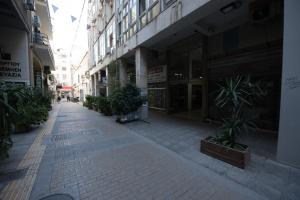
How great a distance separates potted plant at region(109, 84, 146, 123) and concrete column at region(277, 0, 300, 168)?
21.3 ft

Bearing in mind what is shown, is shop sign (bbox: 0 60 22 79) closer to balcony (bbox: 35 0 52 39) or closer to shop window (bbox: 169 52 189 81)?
balcony (bbox: 35 0 52 39)

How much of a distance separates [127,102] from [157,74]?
464 cm

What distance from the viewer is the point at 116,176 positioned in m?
3.23

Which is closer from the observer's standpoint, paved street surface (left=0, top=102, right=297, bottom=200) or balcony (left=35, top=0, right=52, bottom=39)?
paved street surface (left=0, top=102, right=297, bottom=200)

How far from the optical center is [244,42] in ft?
21.8

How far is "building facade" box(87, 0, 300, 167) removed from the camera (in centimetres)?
343

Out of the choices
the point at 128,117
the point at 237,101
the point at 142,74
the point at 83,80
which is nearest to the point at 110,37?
the point at 142,74

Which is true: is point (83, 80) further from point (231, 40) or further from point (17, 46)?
point (231, 40)

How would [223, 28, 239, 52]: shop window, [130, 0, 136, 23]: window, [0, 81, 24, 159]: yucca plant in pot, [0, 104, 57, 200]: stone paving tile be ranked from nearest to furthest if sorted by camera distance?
[0, 104, 57, 200]: stone paving tile → [0, 81, 24, 159]: yucca plant in pot → [223, 28, 239, 52]: shop window → [130, 0, 136, 23]: window

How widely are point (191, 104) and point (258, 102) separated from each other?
15.5 feet

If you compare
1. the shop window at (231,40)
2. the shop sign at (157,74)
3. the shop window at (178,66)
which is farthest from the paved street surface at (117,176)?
the shop sign at (157,74)

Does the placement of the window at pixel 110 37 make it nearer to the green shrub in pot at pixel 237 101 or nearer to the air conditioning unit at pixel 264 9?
the air conditioning unit at pixel 264 9

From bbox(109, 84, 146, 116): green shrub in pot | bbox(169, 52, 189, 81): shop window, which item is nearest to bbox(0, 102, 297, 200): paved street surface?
bbox(109, 84, 146, 116): green shrub in pot

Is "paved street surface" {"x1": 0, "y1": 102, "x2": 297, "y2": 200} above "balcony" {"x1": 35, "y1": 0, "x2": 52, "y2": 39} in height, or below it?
below
